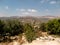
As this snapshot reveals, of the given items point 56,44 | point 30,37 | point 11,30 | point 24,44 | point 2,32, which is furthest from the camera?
point 11,30

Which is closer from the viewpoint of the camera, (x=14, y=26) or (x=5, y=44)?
(x=5, y=44)

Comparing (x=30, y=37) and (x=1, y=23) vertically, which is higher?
(x=1, y=23)

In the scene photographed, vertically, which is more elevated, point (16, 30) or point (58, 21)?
point (58, 21)

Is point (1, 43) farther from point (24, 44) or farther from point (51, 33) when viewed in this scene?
point (51, 33)

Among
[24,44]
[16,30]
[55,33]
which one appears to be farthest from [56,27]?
[24,44]

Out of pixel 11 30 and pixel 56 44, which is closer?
pixel 56 44

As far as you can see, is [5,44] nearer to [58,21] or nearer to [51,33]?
[51,33]

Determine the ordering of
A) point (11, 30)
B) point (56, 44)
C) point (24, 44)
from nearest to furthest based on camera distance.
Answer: point (56, 44) → point (24, 44) → point (11, 30)

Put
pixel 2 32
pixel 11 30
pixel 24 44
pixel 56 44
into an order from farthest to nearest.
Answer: pixel 11 30 < pixel 2 32 < pixel 24 44 < pixel 56 44

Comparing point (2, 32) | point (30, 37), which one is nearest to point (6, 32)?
point (2, 32)
